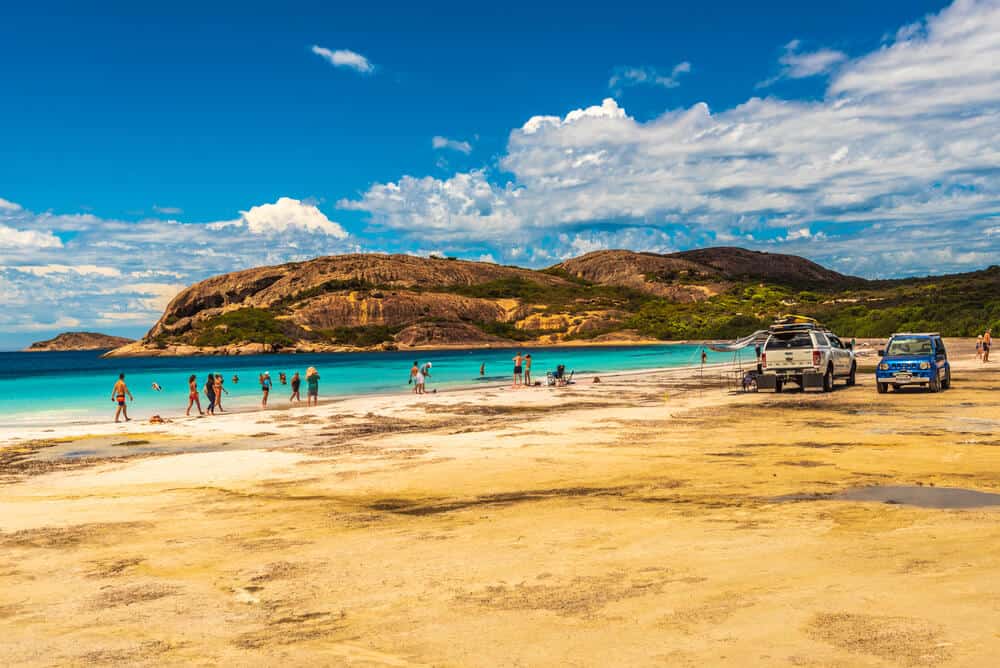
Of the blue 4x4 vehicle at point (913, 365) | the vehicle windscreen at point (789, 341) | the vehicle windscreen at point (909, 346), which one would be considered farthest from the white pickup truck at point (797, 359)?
the vehicle windscreen at point (909, 346)

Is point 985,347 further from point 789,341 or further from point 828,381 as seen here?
point 789,341

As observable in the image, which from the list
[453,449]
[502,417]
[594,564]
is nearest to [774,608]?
[594,564]

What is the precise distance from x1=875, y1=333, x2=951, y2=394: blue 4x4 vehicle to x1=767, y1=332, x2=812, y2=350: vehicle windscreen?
260 centimetres

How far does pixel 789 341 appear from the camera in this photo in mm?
29016

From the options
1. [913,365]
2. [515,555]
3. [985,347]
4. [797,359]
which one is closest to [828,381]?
[797,359]

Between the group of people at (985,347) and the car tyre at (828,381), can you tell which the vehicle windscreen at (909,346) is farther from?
the group of people at (985,347)

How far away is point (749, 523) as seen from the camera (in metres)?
8.88

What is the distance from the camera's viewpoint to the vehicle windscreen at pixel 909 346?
93.4ft

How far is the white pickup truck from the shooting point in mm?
28594

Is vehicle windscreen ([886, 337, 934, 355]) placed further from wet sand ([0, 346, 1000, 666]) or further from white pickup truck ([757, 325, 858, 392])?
wet sand ([0, 346, 1000, 666])

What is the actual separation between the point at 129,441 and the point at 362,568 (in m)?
17.3

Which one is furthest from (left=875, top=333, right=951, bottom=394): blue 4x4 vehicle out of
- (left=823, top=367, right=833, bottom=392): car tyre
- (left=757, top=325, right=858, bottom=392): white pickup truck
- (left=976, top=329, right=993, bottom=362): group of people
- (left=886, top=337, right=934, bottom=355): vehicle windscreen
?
(left=976, top=329, right=993, bottom=362): group of people

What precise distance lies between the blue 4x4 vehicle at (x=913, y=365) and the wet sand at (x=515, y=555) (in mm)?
10841

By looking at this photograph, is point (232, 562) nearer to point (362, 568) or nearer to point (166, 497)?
point (362, 568)
